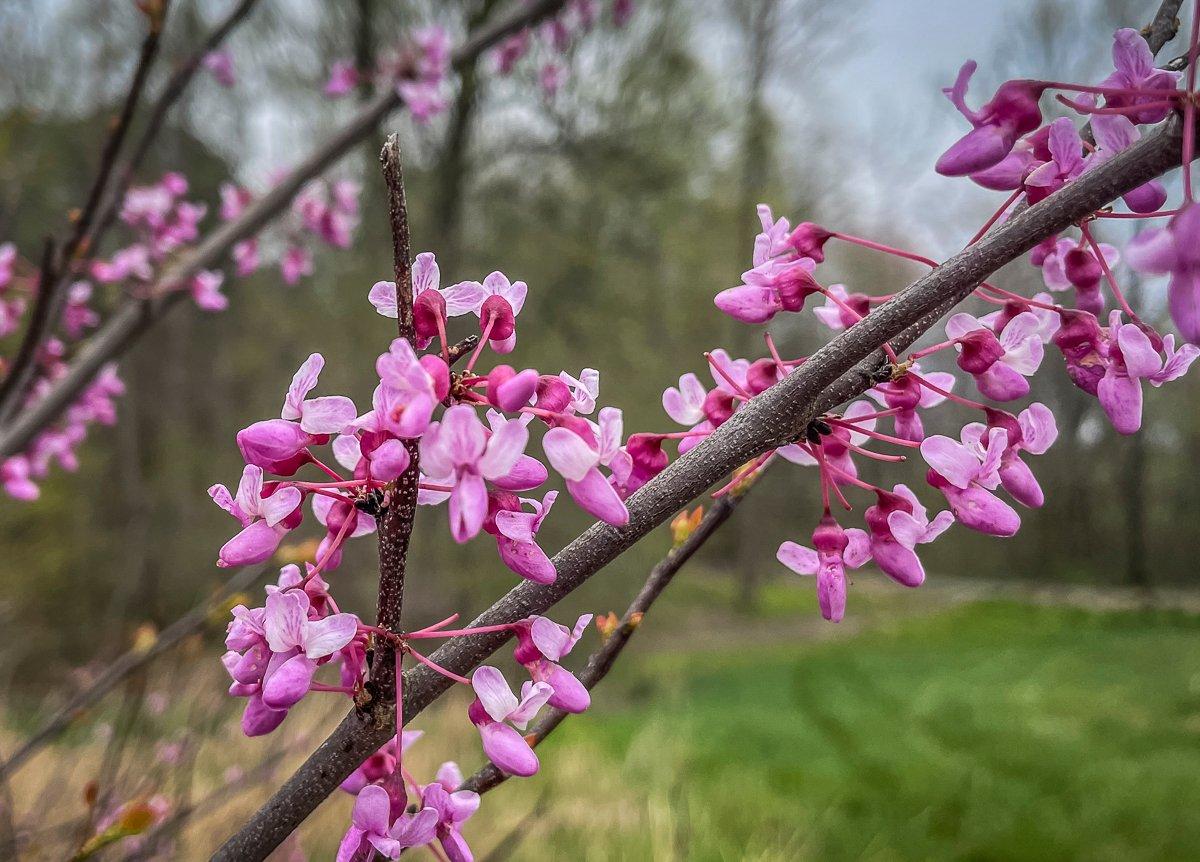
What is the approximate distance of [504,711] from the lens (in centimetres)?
50

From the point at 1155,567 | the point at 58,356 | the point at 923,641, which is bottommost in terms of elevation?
the point at 1155,567

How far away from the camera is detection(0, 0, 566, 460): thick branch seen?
5.29 ft

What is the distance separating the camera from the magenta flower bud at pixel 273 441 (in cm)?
47

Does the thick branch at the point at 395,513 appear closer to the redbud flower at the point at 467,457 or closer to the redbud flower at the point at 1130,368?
the redbud flower at the point at 467,457

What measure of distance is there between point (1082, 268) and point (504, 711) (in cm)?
54

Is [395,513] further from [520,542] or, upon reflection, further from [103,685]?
[103,685]

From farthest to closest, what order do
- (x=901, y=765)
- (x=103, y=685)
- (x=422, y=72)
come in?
(x=901, y=765)
(x=422, y=72)
(x=103, y=685)

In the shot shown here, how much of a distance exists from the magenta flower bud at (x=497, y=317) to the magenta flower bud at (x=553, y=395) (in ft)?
0.15

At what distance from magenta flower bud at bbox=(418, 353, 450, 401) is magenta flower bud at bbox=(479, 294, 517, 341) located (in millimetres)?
96

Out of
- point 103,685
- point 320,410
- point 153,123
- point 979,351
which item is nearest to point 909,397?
point 979,351

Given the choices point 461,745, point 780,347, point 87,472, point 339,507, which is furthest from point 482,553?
point 339,507

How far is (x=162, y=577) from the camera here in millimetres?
6242

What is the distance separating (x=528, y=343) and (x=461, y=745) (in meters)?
2.71

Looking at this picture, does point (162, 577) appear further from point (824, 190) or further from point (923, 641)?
point (824, 190)
